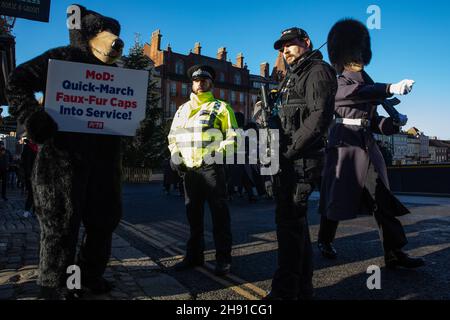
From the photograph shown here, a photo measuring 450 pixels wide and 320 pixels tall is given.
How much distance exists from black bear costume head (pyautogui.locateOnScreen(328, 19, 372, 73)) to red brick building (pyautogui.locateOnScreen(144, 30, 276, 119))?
4600cm

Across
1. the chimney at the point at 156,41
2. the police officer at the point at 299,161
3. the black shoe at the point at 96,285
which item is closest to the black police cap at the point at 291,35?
the police officer at the point at 299,161

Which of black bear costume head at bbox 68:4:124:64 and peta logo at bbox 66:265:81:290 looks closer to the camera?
peta logo at bbox 66:265:81:290

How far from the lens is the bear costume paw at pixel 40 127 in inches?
93.6

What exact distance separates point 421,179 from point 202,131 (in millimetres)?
12487

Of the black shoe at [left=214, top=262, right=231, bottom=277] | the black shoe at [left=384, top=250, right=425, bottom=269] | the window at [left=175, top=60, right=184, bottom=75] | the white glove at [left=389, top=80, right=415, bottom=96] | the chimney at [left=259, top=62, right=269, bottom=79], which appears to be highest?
the chimney at [left=259, top=62, right=269, bottom=79]

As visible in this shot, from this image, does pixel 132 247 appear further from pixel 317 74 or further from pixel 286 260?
pixel 317 74

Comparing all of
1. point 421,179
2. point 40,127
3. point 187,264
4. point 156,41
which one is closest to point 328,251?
point 187,264

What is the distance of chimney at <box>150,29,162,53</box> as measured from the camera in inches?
2239

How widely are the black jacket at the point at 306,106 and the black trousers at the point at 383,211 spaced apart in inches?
45.8

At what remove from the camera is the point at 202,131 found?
12.0 feet

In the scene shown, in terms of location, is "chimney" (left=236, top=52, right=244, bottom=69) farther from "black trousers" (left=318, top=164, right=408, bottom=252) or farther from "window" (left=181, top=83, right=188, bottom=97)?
"black trousers" (left=318, top=164, right=408, bottom=252)

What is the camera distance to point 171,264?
388cm

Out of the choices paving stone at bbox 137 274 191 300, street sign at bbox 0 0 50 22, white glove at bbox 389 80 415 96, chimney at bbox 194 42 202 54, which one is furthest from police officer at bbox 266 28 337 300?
chimney at bbox 194 42 202 54

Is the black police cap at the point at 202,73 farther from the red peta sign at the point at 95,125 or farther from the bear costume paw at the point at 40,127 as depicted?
the bear costume paw at the point at 40,127
